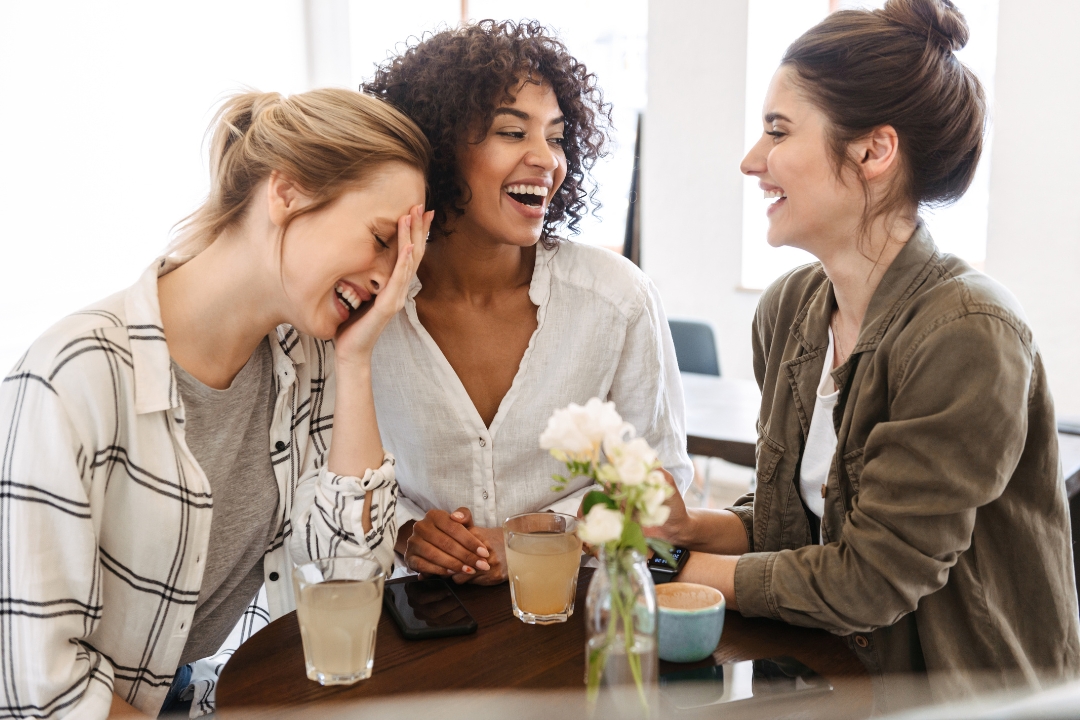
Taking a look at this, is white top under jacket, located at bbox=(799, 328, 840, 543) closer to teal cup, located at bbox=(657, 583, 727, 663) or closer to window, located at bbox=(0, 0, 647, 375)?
teal cup, located at bbox=(657, 583, 727, 663)

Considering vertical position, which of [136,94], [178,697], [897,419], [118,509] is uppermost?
[136,94]

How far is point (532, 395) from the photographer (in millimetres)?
1583

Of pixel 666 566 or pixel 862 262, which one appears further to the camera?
pixel 862 262

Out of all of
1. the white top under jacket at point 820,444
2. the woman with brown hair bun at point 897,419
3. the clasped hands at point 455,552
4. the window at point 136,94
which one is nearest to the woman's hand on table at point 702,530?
the woman with brown hair bun at point 897,419

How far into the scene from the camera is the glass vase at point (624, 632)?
75 cm

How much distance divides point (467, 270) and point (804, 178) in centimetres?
67

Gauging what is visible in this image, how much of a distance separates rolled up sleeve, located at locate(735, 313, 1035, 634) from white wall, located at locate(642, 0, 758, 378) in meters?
3.51

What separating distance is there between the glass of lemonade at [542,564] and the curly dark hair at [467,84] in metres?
0.73

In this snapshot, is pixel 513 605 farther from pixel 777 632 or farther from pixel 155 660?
pixel 155 660

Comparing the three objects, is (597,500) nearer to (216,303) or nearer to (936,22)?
(216,303)

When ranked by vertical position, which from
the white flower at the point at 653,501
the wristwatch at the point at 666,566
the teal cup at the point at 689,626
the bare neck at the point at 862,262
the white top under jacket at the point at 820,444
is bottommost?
the wristwatch at the point at 666,566

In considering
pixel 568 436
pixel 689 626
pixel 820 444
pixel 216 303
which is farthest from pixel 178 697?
pixel 820 444

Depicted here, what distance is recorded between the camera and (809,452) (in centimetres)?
133

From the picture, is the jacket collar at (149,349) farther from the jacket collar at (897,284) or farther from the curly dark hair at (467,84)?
the jacket collar at (897,284)
